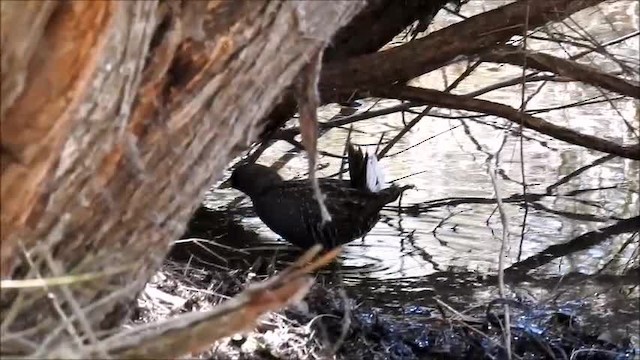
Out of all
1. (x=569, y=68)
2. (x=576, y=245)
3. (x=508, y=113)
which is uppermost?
(x=569, y=68)

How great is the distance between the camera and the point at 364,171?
2.55 m

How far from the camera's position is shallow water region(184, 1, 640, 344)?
6.94ft

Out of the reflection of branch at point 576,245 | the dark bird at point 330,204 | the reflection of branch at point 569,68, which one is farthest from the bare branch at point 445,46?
the reflection of branch at point 576,245

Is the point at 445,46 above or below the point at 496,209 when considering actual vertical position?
above

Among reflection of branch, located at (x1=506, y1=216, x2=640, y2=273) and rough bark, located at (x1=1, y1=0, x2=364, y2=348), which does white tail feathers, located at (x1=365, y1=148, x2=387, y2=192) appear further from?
rough bark, located at (x1=1, y1=0, x2=364, y2=348)

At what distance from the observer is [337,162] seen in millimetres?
3025

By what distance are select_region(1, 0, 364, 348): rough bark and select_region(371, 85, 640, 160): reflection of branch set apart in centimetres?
96

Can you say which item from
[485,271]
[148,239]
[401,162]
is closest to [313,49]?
[148,239]

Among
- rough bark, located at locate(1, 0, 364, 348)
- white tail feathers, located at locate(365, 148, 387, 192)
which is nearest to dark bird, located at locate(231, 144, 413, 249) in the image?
white tail feathers, located at locate(365, 148, 387, 192)

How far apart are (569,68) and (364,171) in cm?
81

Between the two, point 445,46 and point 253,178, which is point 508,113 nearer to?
point 445,46

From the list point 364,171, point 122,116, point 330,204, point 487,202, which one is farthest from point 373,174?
point 122,116

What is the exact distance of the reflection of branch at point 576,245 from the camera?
88.7 inches

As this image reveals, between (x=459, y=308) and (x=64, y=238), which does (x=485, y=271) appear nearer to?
(x=459, y=308)
